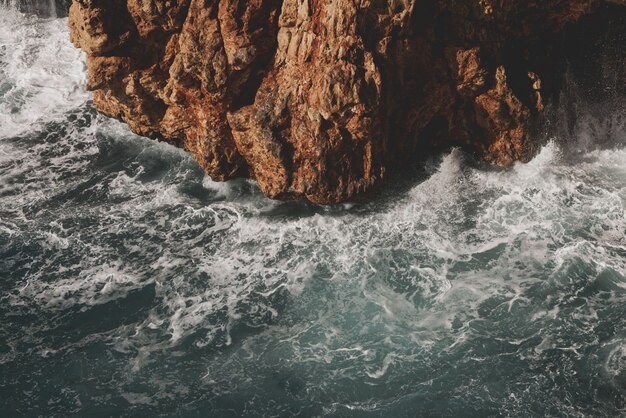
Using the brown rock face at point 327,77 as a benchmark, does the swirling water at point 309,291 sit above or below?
below

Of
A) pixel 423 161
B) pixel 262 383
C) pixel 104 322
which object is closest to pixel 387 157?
pixel 423 161

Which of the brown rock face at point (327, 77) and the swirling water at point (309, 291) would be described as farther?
the brown rock face at point (327, 77)

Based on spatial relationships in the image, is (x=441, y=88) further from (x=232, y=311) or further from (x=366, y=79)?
(x=232, y=311)

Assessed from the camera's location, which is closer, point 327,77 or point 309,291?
point 327,77

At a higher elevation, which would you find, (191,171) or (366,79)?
(366,79)

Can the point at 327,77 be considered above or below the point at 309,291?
above

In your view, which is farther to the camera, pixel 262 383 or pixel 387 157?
pixel 387 157
